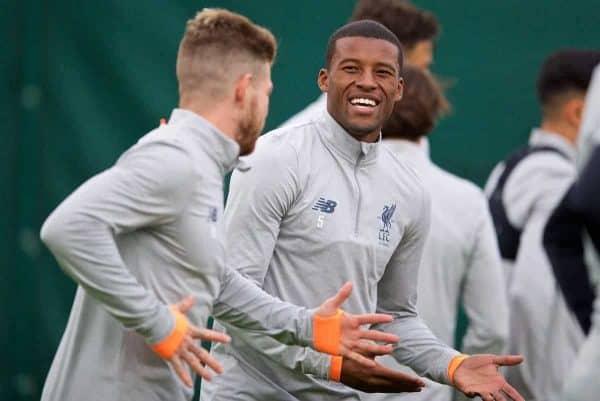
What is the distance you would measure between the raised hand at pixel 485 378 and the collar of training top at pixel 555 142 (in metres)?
2.53

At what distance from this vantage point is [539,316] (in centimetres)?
628

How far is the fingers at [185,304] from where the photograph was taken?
10.9 feet

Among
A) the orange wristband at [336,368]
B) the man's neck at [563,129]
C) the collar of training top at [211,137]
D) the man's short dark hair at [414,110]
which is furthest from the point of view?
the man's neck at [563,129]

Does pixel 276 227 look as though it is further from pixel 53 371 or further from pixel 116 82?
pixel 116 82

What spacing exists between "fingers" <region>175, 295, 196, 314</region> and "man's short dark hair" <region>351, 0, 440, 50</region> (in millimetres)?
3099

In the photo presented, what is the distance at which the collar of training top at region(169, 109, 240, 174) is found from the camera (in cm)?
345

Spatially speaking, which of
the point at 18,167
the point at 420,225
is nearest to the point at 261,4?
the point at 18,167

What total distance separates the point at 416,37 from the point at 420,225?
221 cm

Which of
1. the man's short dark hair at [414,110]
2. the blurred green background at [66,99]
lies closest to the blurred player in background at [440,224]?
the man's short dark hair at [414,110]

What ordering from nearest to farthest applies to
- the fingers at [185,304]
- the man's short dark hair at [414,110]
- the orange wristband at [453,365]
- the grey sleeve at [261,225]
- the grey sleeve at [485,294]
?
the fingers at [185,304] < the grey sleeve at [261,225] < the orange wristband at [453,365] < the man's short dark hair at [414,110] < the grey sleeve at [485,294]

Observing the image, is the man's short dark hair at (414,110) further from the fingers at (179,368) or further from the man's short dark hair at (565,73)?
the fingers at (179,368)

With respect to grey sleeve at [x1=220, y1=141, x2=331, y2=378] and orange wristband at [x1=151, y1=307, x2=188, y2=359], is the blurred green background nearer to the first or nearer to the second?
grey sleeve at [x1=220, y1=141, x2=331, y2=378]

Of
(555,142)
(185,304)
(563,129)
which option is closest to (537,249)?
(555,142)

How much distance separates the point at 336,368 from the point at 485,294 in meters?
2.15
